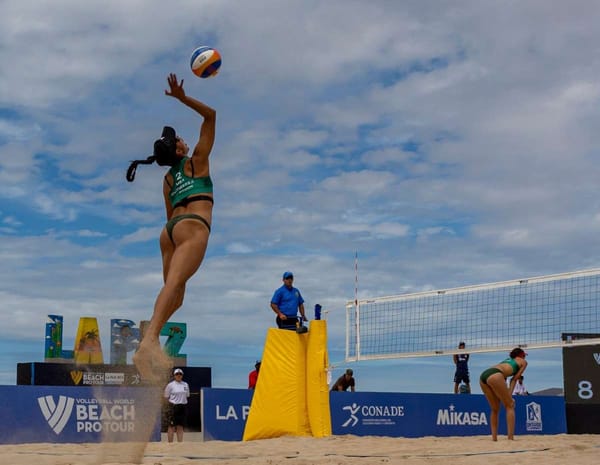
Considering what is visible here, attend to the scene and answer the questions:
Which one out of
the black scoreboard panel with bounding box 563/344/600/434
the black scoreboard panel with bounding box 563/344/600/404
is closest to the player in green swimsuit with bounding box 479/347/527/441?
the black scoreboard panel with bounding box 563/344/600/434

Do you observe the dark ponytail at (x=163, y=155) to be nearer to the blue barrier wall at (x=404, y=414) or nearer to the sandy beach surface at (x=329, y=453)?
the sandy beach surface at (x=329, y=453)

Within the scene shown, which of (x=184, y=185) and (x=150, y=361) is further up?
(x=184, y=185)

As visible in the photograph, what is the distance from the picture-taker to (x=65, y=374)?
17922 mm

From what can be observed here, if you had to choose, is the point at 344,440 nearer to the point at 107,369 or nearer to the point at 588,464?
the point at 588,464

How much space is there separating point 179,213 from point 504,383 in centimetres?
647

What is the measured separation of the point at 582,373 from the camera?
16.7 m

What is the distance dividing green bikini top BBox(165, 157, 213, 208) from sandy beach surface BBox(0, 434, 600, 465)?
1871 mm

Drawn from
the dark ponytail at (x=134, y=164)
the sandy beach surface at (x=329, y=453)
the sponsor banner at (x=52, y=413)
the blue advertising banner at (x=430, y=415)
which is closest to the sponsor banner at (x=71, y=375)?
the sponsor banner at (x=52, y=413)

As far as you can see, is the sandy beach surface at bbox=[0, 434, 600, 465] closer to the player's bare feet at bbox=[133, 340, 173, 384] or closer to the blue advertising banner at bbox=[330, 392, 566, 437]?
the player's bare feet at bbox=[133, 340, 173, 384]

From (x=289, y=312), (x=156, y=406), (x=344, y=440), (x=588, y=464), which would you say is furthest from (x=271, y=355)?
(x=156, y=406)

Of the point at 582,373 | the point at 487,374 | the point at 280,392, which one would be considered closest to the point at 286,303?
the point at 280,392

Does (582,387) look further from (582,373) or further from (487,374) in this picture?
(487,374)

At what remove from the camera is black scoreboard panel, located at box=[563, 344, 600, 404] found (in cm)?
1655

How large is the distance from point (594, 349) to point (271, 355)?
7.83m
